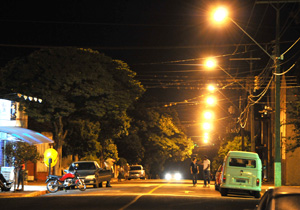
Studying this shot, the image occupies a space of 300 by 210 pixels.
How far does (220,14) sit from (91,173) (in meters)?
15.8

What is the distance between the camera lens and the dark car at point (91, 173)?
115 ft

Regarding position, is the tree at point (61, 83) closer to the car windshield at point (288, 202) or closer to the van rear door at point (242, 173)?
the van rear door at point (242, 173)

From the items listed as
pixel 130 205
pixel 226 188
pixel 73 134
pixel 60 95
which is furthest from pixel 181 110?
pixel 130 205

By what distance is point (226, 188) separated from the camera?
27516mm

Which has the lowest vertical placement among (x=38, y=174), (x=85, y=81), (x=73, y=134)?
(x=38, y=174)

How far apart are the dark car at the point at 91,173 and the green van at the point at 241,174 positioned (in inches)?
388

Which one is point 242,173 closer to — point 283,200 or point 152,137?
point 283,200

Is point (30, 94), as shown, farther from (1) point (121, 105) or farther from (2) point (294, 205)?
(2) point (294, 205)

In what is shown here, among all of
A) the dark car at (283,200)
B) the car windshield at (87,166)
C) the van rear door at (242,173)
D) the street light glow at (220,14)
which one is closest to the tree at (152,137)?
the car windshield at (87,166)

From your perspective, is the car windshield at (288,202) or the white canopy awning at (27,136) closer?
the car windshield at (288,202)

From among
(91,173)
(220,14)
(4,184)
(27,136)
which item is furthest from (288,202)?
(91,173)

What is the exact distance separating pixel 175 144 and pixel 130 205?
55227mm

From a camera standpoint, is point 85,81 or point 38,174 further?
Answer: point 38,174

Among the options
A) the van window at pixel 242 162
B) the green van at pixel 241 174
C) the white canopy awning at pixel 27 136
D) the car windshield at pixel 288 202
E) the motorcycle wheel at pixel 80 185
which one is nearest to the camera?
the car windshield at pixel 288 202
